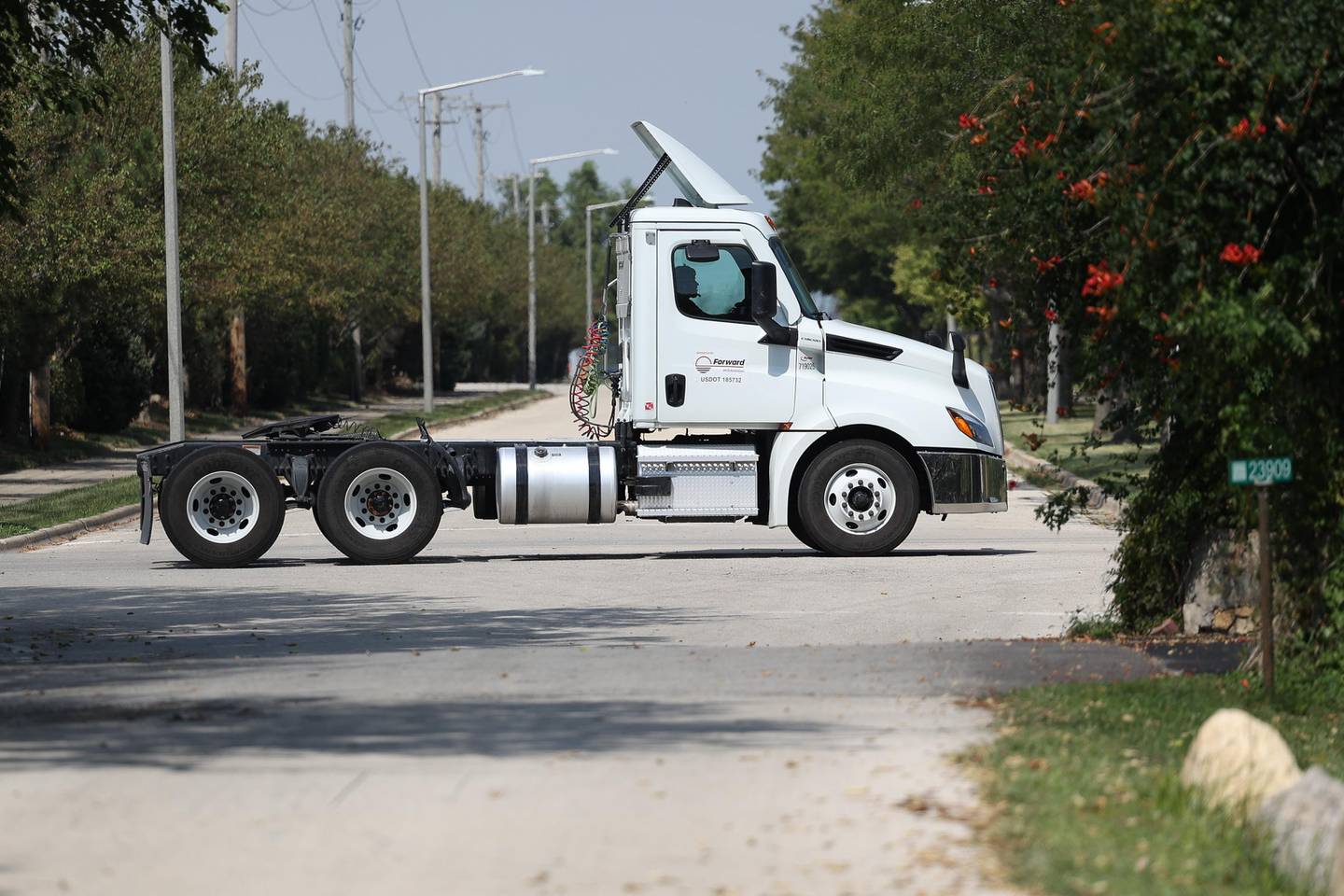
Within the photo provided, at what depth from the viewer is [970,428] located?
1877 cm

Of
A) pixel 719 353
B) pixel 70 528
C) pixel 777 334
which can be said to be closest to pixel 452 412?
pixel 70 528

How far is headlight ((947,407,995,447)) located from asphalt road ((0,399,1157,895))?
1.38 m

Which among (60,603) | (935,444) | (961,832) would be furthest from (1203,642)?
(60,603)

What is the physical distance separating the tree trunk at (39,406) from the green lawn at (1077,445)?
16.5 metres

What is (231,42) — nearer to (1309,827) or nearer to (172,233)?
(172,233)

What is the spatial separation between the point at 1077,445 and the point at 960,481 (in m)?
2.48

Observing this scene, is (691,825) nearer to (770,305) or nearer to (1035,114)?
(1035,114)

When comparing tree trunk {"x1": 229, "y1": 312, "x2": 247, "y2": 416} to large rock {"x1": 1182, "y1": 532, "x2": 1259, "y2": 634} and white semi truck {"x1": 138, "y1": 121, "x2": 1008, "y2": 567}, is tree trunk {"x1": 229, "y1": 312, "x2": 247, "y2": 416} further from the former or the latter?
large rock {"x1": 1182, "y1": 532, "x2": 1259, "y2": 634}

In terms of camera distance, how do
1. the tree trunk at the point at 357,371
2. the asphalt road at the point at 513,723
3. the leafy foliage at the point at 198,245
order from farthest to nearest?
the tree trunk at the point at 357,371 → the leafy foliage at the point at 198,245 → the asphalt road at the point at 513,723

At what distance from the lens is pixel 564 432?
139 feet

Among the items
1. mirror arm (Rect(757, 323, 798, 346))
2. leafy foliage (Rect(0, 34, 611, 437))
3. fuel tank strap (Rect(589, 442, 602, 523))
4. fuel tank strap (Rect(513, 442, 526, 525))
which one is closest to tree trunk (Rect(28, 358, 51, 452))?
leafy foliage (Rect(0, 34, 611, 437))

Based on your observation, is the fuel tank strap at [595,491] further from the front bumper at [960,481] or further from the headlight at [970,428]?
the headlight at [970,428]

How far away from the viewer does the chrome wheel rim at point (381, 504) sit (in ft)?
59.7

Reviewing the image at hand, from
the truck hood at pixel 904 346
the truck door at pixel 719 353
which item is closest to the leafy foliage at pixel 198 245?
the truck door at pixel 719 353
